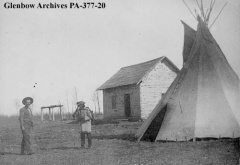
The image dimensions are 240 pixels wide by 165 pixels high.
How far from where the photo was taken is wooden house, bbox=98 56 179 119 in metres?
24.0

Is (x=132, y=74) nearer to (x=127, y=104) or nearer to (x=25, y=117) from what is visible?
(x=127, y=104)

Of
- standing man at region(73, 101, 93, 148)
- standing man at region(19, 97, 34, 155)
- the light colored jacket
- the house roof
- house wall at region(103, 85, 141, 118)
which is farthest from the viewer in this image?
the house roof

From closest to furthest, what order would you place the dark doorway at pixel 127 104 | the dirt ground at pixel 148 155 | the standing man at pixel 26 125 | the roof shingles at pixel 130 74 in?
1. the dirt ground at pixel 148 155
2. the standing man at pixel 26 125
3. the roof shingles at pixel 130 74
4. the dark doorway at pixel 127 104

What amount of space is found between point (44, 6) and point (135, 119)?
1547 cm

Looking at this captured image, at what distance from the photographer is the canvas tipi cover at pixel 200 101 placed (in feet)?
32.0

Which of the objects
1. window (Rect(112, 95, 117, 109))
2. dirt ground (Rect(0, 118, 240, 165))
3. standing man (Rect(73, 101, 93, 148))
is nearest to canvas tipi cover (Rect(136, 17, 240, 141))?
dirt ground (Rect(0, 118, 240, 165))

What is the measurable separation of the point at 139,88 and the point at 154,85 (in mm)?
1612

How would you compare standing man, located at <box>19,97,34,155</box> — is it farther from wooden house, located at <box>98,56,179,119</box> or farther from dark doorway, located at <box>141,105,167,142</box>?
wooden house, located at <box>98,56,179,119</box>

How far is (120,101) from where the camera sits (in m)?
26.2

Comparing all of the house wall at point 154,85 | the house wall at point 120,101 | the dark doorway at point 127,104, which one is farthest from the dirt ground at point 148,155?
the dark doorway at point 127,104

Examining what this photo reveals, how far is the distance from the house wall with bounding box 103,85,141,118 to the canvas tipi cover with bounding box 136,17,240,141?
12.7 metres

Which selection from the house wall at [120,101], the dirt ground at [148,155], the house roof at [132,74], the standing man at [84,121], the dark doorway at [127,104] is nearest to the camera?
the dirt ground at [148,155]

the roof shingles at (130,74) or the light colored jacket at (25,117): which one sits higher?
the roof shingles at (130,74)

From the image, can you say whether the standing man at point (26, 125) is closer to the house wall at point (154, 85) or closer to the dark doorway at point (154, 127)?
the dark doorway at point (154, 127)
